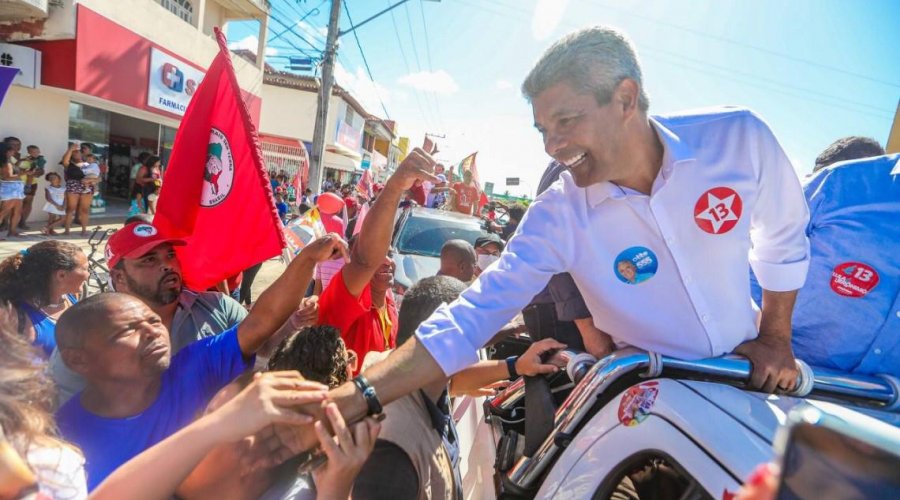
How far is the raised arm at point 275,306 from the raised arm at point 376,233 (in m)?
0.27

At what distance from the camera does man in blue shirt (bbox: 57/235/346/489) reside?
64.6 inches

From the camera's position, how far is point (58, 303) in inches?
111

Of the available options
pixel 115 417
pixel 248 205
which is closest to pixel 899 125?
pixel 248 205

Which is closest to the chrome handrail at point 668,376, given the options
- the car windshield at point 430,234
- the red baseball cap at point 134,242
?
the red baseball cap at point 134,242

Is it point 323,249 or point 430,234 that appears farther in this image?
point 430,234

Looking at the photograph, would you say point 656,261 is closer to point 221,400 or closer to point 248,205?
point 221,400

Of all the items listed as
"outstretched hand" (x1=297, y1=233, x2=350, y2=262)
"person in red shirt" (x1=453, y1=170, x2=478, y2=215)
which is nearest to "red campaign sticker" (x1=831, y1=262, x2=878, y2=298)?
"outstretched hand" (x1=297, y1=233, x2=350, y2=262)

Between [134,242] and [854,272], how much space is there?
124 inches

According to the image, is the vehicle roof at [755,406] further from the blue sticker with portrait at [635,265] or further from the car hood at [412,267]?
the car hood at [412,267]

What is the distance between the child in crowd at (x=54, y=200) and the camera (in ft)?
28.9

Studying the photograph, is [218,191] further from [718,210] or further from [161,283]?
[718,210]

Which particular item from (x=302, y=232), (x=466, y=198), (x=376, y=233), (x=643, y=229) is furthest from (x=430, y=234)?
(x=643, y=229)

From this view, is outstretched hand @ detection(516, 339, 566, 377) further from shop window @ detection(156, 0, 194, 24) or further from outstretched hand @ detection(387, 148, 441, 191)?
shop window @ detection(156, 0, 194, 24)

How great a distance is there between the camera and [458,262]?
3.90 metres
